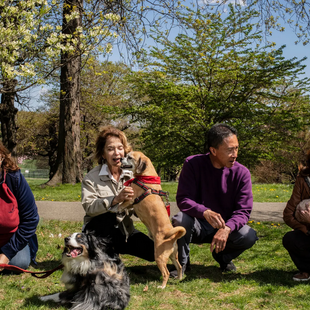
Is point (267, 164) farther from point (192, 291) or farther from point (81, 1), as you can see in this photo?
point (192, 291)

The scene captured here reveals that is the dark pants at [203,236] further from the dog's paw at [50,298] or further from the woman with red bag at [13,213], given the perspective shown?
the woman with red bag at [13,213]

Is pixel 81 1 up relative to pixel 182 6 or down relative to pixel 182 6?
up

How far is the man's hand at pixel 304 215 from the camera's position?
11.5 ft

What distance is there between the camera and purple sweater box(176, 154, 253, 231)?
152 inches

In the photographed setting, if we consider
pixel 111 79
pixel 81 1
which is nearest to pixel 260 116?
pixel 111 79

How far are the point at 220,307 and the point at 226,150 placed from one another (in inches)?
62.9

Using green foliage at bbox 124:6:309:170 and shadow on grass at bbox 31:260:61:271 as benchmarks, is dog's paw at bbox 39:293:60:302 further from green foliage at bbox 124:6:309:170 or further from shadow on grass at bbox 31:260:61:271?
green foliage at bbox 124:6:309:170

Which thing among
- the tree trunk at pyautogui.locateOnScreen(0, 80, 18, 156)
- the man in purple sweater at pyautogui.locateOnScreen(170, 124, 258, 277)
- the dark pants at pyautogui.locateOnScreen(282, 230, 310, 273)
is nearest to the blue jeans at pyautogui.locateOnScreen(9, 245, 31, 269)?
the man in purple sweater at pyautogui.locateOnScreen(170, 124, 258, 277)

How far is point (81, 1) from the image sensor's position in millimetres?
7160

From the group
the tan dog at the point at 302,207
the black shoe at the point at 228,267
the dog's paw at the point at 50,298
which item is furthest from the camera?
the black shoe at the point at 228,267

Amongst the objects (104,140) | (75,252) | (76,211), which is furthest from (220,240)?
(76,211)

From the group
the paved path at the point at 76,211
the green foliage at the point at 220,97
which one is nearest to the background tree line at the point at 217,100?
the green foliage at the point at 220,97

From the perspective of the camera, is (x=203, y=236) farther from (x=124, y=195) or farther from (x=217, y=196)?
(x=124, y=195)

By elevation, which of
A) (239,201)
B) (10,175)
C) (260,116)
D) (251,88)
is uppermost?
(251,88)
